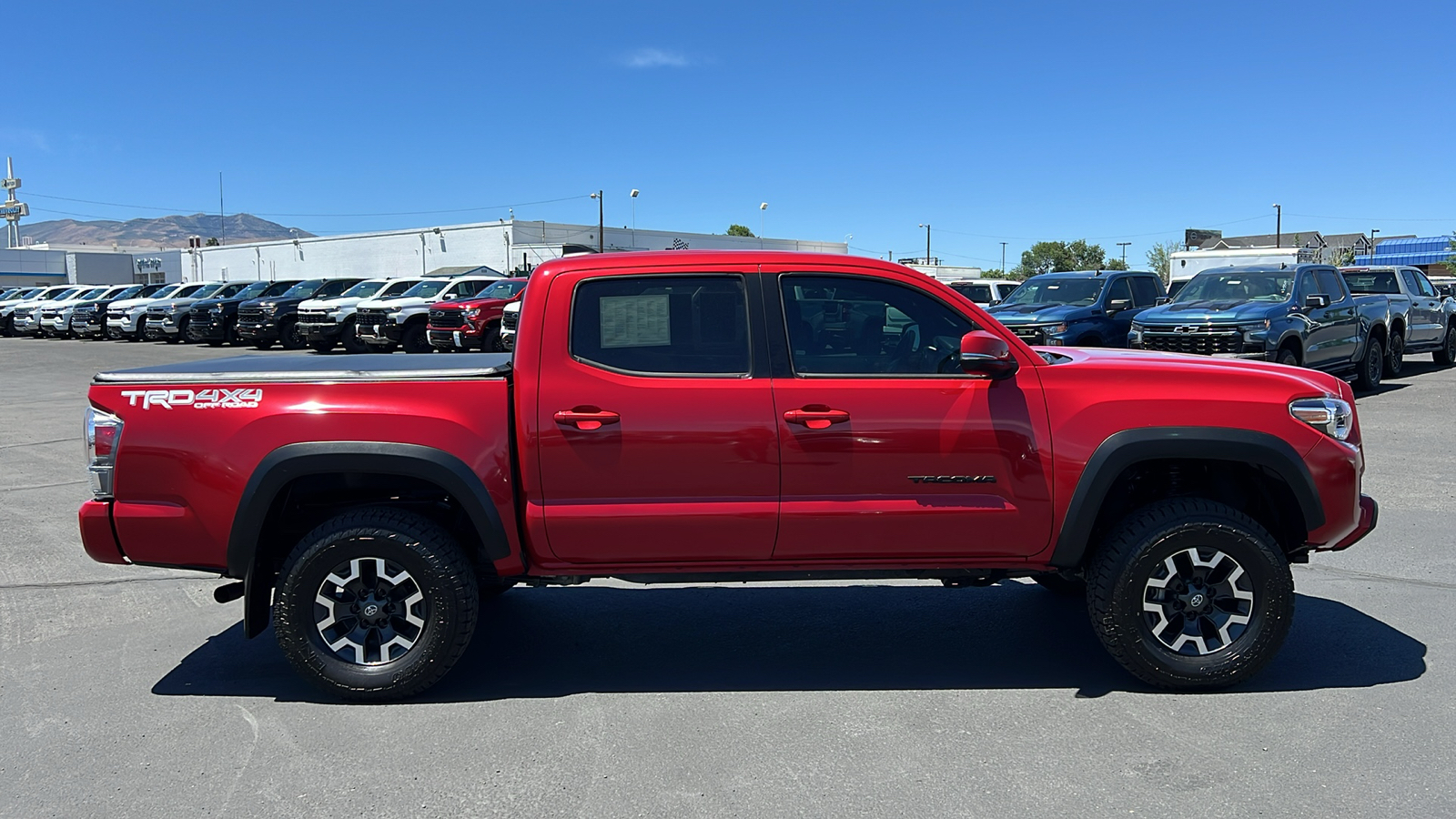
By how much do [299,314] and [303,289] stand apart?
4634 millimetres

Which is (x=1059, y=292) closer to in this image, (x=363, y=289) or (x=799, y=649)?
(x=799, y=649)

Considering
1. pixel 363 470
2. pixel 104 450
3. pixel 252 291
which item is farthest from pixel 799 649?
pixel 252 291

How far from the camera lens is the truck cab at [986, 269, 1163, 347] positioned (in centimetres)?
1619

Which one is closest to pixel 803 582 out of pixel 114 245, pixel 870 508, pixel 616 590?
pixel 616 590

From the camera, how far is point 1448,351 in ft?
68.2

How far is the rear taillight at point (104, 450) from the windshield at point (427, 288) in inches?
871

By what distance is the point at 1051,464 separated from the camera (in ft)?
14.8

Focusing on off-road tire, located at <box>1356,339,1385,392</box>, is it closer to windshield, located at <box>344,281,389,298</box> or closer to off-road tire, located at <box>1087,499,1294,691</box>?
off-road tire, located at <box>1087,499,1294,691</box>

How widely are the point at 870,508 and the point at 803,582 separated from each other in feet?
6.68

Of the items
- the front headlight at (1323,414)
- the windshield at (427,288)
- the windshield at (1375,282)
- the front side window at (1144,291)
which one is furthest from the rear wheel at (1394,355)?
the windshield at (427,288)

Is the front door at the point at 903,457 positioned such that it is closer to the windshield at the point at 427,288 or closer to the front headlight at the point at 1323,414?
the front headlight at the point at 1323,414

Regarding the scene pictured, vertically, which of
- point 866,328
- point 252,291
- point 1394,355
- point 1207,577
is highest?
point 252,291

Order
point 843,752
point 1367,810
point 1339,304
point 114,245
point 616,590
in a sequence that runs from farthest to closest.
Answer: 1. point 114,245
2. point 1339,304
3. point 616,590
4. point 843,752
5. point 1367,810

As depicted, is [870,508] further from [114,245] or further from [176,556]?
[114,245]
